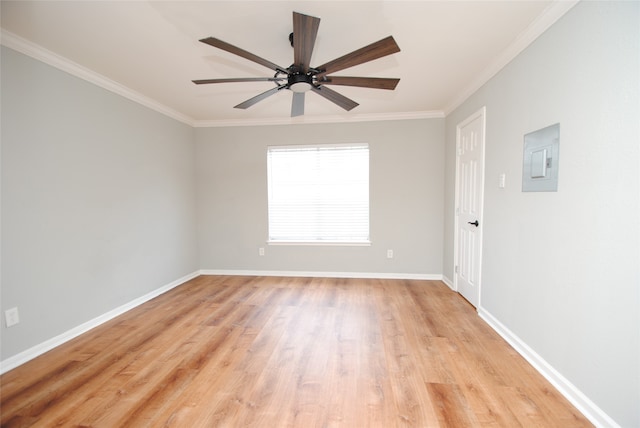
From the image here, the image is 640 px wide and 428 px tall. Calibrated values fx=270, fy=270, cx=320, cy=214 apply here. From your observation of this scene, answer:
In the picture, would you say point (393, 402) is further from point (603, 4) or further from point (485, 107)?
point (485, 107)

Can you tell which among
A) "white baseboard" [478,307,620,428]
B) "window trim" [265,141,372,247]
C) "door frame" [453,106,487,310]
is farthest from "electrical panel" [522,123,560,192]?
"window trim" [265,141,372,247]

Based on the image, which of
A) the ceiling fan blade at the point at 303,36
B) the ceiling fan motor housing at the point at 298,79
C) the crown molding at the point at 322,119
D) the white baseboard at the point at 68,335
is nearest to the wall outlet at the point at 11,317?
the white baseboard at the point at 68,335

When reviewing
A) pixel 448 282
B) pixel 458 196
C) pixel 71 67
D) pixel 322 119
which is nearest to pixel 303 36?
pixel 71 67

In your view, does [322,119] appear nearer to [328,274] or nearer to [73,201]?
[328,274]

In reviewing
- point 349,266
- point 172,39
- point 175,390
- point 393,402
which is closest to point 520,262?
point 393,402

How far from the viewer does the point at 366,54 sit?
1.65 m

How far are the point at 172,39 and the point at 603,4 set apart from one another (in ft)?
9.35

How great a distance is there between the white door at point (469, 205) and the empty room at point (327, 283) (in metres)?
0.03

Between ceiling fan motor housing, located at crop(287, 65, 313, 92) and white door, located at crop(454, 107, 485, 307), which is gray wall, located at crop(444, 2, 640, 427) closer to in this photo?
white door, located at crop(454, 107, 485, 307)

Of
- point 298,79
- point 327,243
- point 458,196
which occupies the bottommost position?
point 327,243

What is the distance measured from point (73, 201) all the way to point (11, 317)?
40.6 inches

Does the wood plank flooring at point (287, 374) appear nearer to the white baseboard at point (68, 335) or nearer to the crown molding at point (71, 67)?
the white baseboard at point (68, 335)

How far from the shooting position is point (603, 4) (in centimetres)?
148

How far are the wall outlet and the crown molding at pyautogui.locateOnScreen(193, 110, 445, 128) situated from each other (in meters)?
3.27
